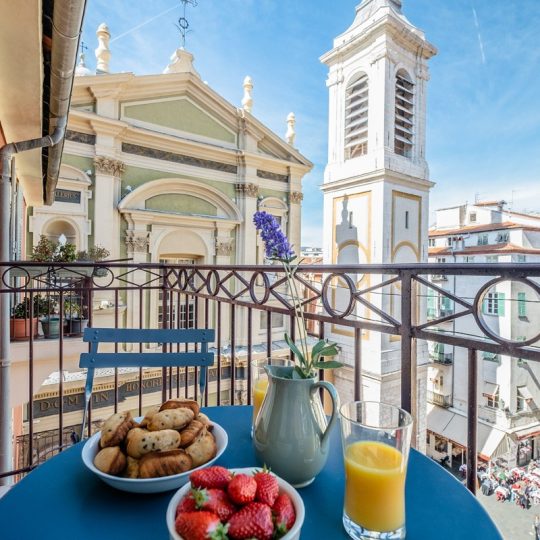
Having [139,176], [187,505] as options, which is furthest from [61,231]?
[187,505]

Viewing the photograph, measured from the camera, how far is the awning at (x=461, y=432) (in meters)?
12.2

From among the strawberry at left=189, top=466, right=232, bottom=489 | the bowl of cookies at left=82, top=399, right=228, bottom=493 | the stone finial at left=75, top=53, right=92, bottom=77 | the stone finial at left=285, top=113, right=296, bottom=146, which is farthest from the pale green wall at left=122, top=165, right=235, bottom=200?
the strawberry at left=189, top=466, right=232, bottom=489

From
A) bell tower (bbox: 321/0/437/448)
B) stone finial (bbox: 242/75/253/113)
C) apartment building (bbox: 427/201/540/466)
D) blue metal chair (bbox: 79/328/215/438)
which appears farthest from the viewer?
apartment building (bbox: 427/201/540/466)

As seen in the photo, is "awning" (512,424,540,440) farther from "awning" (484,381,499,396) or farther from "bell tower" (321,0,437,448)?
"bell tower" (321,0,437,448)

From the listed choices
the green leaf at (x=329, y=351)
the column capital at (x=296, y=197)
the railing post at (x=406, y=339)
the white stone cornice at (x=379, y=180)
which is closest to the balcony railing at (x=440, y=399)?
the white stone cornice at (x=379, y=180)

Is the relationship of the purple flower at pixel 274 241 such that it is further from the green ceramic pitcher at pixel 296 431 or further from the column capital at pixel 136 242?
the column capital at pixel 136 242

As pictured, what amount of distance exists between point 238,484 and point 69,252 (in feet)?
17.5

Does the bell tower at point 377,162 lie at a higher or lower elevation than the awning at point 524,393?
higher

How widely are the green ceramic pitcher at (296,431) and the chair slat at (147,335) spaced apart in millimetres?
742

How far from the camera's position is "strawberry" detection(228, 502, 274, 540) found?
0.44 m

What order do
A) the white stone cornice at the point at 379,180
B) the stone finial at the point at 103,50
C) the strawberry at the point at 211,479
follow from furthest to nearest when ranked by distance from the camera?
the white stone cornice at the point at 379,180
the stone finial at the point at 103,50
the strawberry at the point at 211,479

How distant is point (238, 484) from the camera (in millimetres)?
502

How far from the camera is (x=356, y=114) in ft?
31.1

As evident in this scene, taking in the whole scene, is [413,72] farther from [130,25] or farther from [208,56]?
[130,25]
